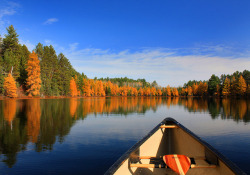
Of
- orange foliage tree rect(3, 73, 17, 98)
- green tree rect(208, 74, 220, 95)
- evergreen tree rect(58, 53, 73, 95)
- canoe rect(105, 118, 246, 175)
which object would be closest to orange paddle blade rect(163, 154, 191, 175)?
canoe rect(105, 118, 246, 175)

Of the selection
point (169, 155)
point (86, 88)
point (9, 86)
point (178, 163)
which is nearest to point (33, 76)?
point (9, 86)

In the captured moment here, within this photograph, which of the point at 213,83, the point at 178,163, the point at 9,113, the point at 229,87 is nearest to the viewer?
the point at 178,163

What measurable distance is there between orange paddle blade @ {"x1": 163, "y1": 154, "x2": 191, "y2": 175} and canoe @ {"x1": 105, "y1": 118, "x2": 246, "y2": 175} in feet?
0.08

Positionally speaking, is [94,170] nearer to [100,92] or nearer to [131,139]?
[131,139]

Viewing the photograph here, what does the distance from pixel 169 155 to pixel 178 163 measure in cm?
39

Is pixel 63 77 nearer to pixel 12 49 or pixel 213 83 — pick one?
pixel 12 49

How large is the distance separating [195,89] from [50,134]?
14665 cm

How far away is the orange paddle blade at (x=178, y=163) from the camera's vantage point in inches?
156

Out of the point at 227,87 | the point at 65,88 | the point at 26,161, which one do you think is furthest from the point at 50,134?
the point at 227,87

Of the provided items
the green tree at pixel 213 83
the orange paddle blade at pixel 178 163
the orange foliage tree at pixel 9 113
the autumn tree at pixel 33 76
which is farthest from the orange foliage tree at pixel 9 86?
the green tree at pixel 213 83

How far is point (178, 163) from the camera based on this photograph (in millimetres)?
4152

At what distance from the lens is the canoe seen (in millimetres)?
4161

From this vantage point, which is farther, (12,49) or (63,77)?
(63,77)

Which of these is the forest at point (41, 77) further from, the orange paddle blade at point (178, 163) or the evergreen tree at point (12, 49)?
the orange paddle blade at point (178, 163)
